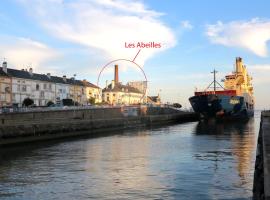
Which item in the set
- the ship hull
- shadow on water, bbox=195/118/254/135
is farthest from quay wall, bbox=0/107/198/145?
shadow on water, bbox=195/118/254/135

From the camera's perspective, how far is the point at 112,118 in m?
71.1

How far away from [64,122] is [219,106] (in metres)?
36.8

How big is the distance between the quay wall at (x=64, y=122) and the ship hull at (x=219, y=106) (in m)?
8.90

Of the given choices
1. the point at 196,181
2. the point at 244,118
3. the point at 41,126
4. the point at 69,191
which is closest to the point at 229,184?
the point at 196,181

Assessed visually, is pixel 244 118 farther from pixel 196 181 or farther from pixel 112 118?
pixel 196 181

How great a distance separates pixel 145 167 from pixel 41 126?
26616mm

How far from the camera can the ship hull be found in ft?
270

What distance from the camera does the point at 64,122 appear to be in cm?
5428

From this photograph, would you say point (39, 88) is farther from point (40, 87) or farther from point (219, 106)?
point (219, 106)

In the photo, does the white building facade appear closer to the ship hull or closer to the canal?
the ship hull

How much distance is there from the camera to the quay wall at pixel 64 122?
4499 centimetres

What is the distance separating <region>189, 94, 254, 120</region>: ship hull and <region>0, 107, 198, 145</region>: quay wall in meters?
Result: 8.90

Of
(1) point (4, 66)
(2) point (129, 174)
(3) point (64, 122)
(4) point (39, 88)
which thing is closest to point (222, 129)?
(3) point (64, 122)

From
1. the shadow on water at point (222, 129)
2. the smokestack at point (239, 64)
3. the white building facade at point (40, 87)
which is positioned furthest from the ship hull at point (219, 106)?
the white building facade at point (40, 87)
